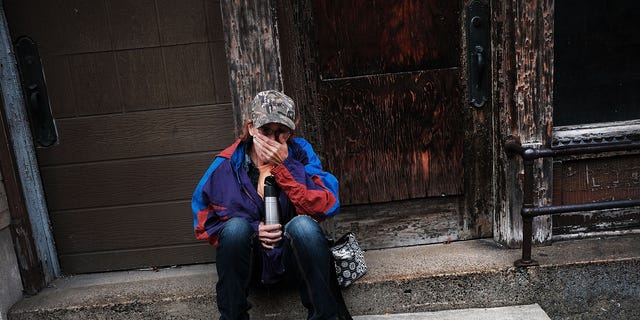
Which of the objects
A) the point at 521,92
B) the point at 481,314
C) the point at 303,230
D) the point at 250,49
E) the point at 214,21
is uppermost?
the point at 214,21

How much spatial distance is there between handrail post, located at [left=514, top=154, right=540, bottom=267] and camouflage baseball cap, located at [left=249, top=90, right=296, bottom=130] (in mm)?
1239

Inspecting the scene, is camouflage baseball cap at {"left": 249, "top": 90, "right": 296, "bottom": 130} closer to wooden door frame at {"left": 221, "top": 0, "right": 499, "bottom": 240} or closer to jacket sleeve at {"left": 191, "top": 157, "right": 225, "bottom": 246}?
jacket sleeve at {"left": 191, "top": 157, "right": 225, "bottom": 246}

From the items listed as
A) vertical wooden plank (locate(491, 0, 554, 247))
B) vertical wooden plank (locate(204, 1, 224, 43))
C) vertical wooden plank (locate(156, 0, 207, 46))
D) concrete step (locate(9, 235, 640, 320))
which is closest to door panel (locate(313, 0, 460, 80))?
vertical wooden plank (locate(491, 0, 554, 247))

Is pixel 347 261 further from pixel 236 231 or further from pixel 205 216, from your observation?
pixel 205 216

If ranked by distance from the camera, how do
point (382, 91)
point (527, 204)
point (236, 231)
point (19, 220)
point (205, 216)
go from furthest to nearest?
1. point (382, 91)
2. point (19, 220)
3. point (527, 204)
4. point (205, 216)
5. point (236, 231)

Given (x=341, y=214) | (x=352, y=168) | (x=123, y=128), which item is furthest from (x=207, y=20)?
(x=341, y=214)

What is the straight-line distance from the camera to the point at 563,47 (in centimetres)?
272

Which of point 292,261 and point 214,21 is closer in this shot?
point 292,261

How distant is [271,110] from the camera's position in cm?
220

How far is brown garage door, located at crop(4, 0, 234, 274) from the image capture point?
2.71 meters

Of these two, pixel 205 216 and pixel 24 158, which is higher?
pixel 24 158

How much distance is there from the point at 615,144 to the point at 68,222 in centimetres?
324

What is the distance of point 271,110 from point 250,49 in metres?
0.57

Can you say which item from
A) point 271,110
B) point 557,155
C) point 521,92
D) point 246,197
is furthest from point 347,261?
point 521,92
